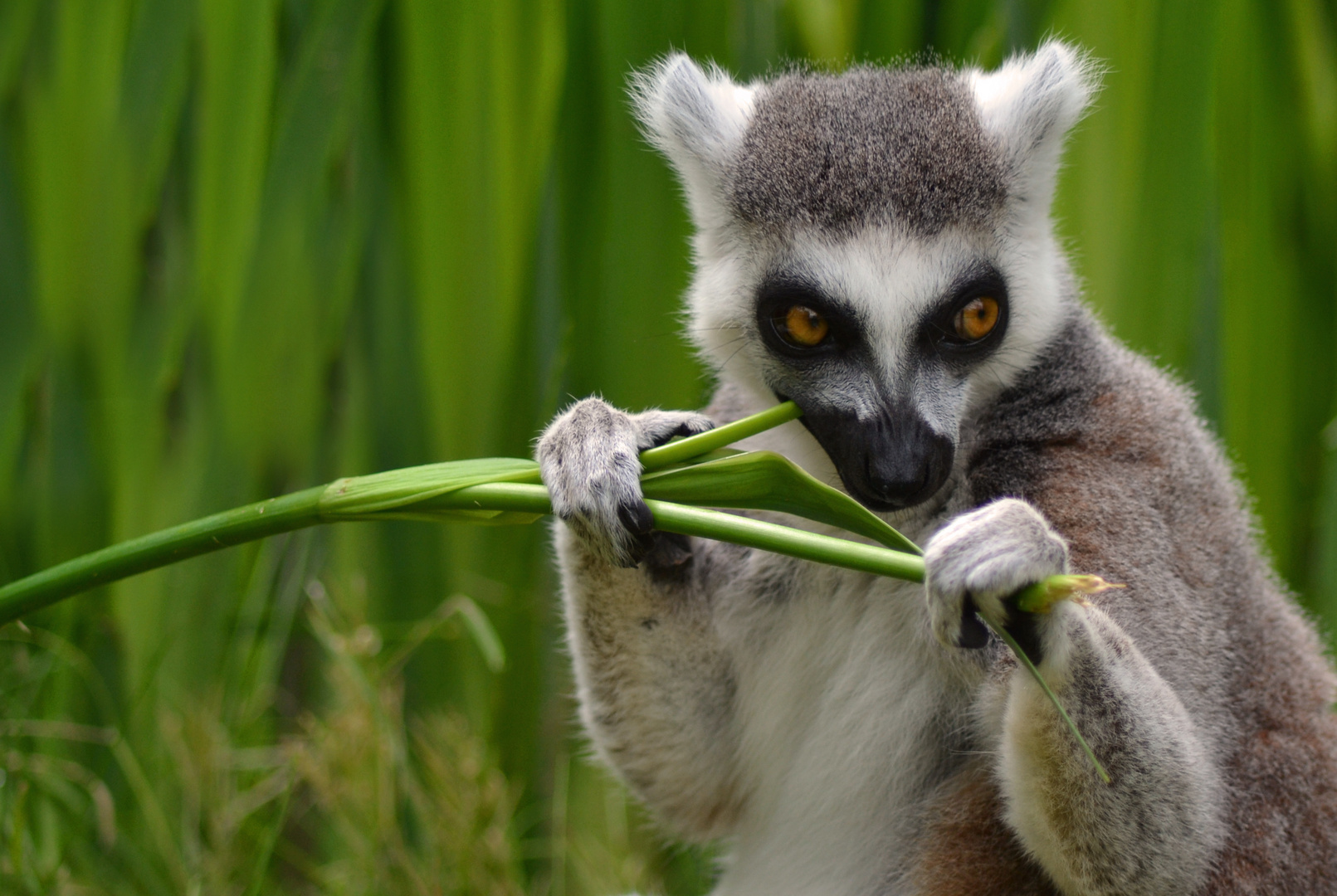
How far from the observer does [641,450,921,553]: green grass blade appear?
116 centimetres

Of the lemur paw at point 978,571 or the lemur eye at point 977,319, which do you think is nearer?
the lemur paw at point 978,571

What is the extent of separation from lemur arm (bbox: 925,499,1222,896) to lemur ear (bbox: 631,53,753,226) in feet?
3.40

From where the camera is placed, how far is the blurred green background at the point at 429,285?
3.07 meters

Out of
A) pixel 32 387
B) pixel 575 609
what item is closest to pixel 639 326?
pixel 575 609

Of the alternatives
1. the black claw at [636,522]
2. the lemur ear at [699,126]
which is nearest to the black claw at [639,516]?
the black claw at [636,522]

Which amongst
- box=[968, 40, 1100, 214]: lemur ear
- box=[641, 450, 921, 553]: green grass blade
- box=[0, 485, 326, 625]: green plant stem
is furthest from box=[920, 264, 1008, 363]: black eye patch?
box=[0, 485, 326, 625]: green plant stem

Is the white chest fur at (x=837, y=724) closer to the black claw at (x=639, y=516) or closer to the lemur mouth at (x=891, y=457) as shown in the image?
the lemur mouth at (x=891, y=457)

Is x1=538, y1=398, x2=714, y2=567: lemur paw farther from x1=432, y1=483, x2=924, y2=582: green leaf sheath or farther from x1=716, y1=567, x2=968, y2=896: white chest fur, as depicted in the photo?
x1=716, y1=567, x2=968, y2=896: white chest fur

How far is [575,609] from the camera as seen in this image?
2.09 meters

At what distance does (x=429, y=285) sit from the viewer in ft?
10.7

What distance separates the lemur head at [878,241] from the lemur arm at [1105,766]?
1.03 feet

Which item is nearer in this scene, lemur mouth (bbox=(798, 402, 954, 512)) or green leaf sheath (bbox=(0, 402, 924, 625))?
green leaf sheath (bbox=(0, 402, 924, 625))

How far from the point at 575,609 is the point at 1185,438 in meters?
1.18

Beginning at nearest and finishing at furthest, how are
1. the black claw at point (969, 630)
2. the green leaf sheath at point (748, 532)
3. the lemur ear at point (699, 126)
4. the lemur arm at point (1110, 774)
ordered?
the green leaf sheath at point (748, 532)
the black claw at point (969, 630)
the lemur arm at point (1110, 774)
the lemur ear at point (699, 126)
